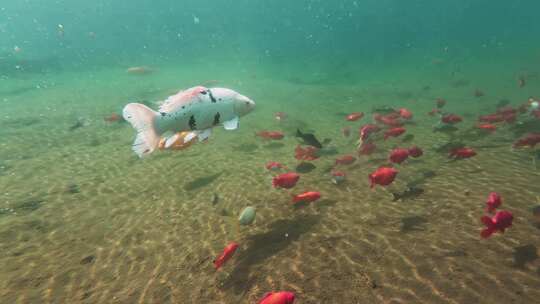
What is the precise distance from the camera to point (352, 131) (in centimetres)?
1541

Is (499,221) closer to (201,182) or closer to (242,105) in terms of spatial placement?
(242,105)

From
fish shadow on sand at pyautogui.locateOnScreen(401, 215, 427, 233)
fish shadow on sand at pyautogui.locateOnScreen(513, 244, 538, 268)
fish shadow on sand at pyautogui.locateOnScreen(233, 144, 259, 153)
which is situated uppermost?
fish shadow on sand at pyautogui.locateOnScreen(513, 244, 538, 268)

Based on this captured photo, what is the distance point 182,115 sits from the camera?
133 inches

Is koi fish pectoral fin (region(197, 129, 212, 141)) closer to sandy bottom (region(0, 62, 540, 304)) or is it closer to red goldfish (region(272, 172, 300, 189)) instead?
sandy bottom (region(0, 62, 540, 304))

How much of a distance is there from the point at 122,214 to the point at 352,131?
11409 millimetres

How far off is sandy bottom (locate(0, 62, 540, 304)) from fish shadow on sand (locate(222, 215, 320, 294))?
0.03 meters

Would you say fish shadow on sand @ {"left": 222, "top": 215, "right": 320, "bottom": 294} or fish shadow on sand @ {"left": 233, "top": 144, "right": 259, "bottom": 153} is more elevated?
fish shadow on sand @ {"left": 222, "top": 215, "right": 320, "bottom": 294}

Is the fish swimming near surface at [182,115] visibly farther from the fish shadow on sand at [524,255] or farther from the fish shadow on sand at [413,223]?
the fish shadow on sand at [524,255]

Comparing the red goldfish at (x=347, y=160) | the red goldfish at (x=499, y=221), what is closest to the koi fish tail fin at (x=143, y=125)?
the red goldfish at (x=499, y=221)

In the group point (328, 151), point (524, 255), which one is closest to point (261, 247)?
point (524, 255)

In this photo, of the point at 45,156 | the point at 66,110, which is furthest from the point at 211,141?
the point at 66,110

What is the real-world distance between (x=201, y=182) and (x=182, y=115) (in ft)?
20.2

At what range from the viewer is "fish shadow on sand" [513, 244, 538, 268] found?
4257 mm

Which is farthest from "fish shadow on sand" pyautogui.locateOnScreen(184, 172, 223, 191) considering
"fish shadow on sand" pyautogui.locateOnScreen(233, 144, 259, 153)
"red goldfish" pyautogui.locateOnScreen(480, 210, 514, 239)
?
"red goldfish" pyautogui.locateOnScreen(480, 210, 514, 239)
